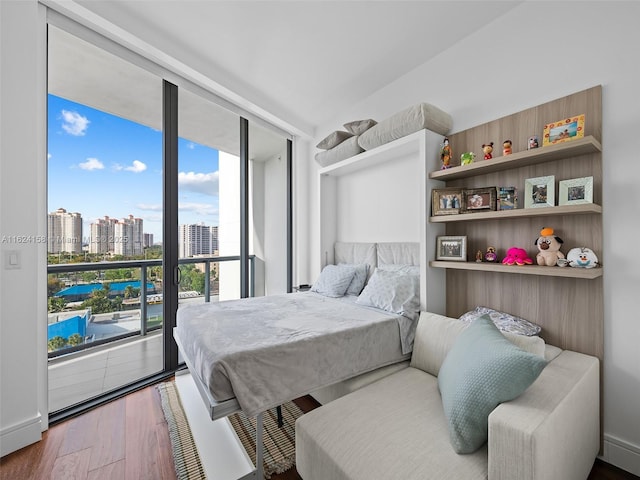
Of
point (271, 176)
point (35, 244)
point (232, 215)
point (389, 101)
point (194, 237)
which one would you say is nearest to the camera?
point (35, 244)

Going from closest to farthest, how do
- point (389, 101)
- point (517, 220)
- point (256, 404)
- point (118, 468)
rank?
point (256, 404) → point (118, 468) → point (517, 220) → point (389, 101)

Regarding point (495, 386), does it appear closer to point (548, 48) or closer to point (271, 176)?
point (548, 48)

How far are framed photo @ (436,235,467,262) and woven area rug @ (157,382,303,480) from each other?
5.28 ft

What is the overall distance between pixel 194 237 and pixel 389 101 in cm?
252

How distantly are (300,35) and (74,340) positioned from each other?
11.4ft

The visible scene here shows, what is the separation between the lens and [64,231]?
86.7 inches

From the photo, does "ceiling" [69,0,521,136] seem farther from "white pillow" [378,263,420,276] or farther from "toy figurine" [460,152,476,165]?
"white pillow" [378,263,420,276]

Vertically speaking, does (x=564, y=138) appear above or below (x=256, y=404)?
above

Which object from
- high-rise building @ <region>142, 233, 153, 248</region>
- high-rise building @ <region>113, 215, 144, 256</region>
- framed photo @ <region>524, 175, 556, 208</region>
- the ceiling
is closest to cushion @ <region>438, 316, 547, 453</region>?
framed photo @ <region>524, 175, 556, 208</region>

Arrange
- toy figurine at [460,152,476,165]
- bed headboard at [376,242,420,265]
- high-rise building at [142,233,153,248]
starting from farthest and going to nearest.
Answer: high-rise building at [142,233,153,248]
bed headboard at [376,242,420,265]
toy figurine at [460,152,476,165]

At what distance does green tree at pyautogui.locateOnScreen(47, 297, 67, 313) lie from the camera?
225 cm

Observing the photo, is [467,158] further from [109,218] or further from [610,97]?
[109,218]

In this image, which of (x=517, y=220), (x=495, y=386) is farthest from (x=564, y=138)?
(x=495, y=386)

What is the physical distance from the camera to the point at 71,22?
195 cm
